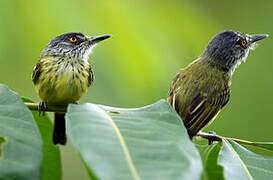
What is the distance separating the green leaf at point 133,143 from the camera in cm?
153

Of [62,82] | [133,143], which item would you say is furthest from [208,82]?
[133,143]

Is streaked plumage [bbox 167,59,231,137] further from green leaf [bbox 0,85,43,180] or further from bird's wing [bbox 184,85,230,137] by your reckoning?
green leaf [bbox 0,85,43,180]

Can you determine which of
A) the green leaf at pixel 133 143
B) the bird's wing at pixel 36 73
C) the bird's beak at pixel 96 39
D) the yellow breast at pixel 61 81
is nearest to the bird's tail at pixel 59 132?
the yellow breast at pixel 61 81

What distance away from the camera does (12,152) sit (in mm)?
1765

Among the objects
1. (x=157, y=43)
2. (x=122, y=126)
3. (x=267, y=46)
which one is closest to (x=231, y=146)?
(x=122, y=126)

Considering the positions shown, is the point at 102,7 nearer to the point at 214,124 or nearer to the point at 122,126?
the point at 122,126

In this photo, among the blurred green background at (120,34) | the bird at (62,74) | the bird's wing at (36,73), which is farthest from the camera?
the bird's wing at (36,73)

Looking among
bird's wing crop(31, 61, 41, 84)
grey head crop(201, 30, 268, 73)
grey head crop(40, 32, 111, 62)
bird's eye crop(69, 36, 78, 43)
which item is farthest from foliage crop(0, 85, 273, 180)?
grey head crop(201, 30, 268, 73)

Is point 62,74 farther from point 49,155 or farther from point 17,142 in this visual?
point 17,142

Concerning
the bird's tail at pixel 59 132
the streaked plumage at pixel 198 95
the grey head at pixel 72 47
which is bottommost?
the bird's tail at pixel 59 132

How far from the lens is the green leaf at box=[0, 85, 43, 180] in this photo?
5.41 ft

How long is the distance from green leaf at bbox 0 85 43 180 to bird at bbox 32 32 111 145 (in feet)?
4.95

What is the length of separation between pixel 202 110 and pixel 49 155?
81.5 inches

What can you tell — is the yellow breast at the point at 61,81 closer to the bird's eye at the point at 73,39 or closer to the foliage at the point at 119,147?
the bird's eye at the point at 73,39
